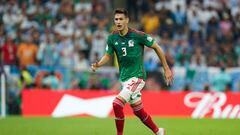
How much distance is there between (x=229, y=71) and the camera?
2319 centimetres

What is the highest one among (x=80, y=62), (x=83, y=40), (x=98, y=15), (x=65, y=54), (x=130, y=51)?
(x=98, y=15)

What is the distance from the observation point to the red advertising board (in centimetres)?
2106

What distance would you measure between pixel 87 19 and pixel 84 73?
3.64 meters

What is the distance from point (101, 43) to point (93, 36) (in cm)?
52

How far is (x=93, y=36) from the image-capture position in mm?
25391

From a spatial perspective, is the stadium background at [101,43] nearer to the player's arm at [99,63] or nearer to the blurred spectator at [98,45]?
the blurred spectator at [98,45]

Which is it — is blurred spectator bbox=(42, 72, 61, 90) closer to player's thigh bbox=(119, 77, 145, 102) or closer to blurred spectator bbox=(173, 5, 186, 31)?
blurred spectator bbox=(173, 5, 186, 31)

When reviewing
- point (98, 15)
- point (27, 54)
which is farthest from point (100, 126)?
point (98, 15)

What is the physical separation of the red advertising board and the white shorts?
28.8ft

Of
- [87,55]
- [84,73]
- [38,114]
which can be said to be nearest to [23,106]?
[38,114]

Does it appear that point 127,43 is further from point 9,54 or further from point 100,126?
point 9,54

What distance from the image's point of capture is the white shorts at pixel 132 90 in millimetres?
12297

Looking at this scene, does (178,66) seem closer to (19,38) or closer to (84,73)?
(84,73)

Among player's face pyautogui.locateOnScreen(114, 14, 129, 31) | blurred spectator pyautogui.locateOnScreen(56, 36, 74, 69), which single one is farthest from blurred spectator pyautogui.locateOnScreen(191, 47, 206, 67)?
player's face pyautogui.locateOnScreen(114, 14, 129, 31)
